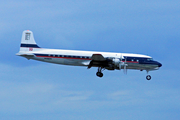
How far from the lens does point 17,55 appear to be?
65.6 m

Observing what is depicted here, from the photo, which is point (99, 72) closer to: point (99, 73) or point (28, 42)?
point (99, 73)

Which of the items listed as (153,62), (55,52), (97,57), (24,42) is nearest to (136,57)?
(153,62)

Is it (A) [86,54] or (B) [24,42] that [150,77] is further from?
(B) [24,42]

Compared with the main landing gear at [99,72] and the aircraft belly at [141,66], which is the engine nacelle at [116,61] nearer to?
the main landing gear at [99,72]

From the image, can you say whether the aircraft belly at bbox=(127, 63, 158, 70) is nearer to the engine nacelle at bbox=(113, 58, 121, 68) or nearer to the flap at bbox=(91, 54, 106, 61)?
the engine nacelle at bbox=(113, 58, 121, 68)

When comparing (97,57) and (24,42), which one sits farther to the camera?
(24,42)

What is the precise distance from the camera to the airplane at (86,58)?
64.8 metres

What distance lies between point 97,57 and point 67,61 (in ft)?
18.7

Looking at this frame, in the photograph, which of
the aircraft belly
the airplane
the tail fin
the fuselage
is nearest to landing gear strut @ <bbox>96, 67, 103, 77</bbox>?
the airplane

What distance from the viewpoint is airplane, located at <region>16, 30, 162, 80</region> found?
6475cm

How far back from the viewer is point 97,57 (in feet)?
205

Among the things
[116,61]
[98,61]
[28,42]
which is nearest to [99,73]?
[98,61]

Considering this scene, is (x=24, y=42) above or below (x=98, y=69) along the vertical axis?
above

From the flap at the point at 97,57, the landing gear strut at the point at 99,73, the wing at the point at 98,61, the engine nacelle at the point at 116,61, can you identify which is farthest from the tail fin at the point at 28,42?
the engine nacelle at the point at 116,61
